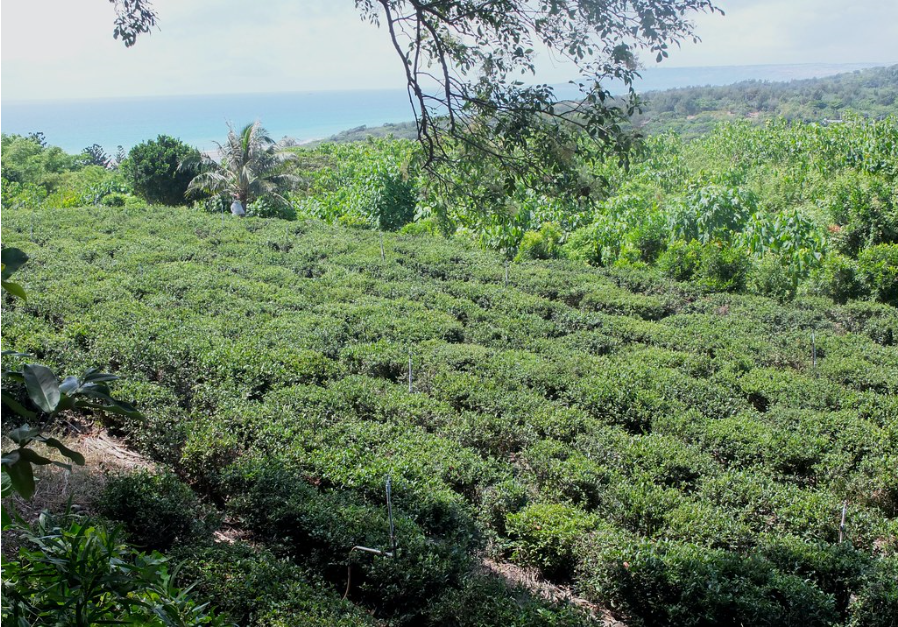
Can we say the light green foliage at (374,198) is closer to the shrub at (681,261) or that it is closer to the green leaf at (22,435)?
the shrub at (681,261)

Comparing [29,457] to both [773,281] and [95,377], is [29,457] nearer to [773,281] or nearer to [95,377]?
[95,377]

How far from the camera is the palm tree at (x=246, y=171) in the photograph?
23.4 meters

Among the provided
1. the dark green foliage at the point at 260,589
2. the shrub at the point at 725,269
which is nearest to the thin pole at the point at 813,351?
the shrub at the point at 725,269

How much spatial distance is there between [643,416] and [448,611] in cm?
394

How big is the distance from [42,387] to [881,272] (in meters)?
13.0

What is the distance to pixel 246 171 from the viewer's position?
2325 cm

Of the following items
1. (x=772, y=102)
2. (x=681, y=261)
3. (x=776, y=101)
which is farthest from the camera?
(x=776, y=101)

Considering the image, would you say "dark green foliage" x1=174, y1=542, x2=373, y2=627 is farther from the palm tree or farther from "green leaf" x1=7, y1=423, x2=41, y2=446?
the palm tree

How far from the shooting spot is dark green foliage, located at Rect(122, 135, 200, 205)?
25672mm

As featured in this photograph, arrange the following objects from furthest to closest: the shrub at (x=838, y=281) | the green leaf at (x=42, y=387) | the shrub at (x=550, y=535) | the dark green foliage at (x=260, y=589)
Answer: the shrub at (x=838, y=281) → the shrub at (x=550, y=535) → the dark green foliage at (x=260, y=589) → the green leaf at (x=42, y=387)

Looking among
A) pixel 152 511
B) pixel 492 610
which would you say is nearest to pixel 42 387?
pixel 492 610

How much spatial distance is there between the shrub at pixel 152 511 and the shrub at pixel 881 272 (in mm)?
11515

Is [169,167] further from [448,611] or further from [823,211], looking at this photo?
[448,611]

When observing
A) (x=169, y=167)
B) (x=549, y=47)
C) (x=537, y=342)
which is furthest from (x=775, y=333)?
(x=169, y=167)
